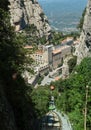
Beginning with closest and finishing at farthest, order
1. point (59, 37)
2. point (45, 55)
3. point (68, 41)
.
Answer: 1. point (45, 55)
2. point (68, 41)
3. point (59, 37)

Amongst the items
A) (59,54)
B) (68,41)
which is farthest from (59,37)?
(59,54)

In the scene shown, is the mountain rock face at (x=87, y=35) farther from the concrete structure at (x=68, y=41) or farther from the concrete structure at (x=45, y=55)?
the concrete structure at (x=68, y=41)

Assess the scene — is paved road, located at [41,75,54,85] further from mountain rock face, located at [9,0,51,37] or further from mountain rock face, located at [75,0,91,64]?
mountain rock face, located at [9,0,51,37]

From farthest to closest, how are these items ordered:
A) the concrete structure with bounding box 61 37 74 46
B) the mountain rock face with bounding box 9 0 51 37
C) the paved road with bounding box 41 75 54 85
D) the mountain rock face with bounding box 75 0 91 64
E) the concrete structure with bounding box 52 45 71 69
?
the mountain rock face with bounding box 9 0 51 37, the concrete structure with bounding box 61 37 74 46, the concrete structure with bounding box 52 45 71 69, the paved road with bounding box 41 75 54 85, the mountain rock face with bounding box 75 0 91 64

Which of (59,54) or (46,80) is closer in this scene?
(46,80)

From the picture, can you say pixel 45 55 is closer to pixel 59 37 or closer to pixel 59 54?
pixel 59 54

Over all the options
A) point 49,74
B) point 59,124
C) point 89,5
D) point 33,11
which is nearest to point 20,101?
point 59,124

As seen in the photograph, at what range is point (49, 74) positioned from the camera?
9450cm

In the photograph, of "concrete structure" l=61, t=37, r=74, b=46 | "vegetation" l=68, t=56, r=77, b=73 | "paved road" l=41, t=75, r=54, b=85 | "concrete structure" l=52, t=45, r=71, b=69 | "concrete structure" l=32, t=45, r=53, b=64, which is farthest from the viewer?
"concrete structure" l=61, t=37, r=74, b=46

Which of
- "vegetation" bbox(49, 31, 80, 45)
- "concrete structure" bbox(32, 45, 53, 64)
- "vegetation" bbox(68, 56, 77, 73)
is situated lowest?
"vegetation" bbox(68, 56, 77, 73)

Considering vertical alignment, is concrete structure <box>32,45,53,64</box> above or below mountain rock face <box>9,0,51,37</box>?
below

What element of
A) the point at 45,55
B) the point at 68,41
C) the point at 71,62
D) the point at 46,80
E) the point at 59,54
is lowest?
the point at 46,80

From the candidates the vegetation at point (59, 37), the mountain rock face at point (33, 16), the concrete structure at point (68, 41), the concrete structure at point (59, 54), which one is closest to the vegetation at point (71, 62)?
the concrete structure at point (59, 54)

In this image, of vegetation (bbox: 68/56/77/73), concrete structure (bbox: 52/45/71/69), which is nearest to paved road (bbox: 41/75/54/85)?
concrete structure (bbox: 52/45/71/69)
